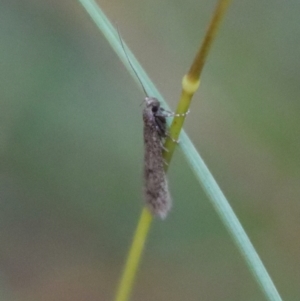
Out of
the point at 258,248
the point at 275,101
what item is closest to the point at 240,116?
the point at 275,101

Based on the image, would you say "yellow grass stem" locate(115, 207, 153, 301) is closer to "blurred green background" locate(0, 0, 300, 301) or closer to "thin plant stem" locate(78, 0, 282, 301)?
"thin plant stem" locate(78, 0, 282, 301)

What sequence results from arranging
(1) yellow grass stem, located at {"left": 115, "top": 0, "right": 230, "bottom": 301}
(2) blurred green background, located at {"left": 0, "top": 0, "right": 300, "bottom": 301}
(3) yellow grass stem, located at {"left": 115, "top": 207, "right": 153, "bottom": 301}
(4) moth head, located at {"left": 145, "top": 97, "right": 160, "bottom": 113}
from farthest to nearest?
(2) blurred green background, located at {"left": 0, "top": 0, "right": 300, "bottom": 301} → (4) moth head, located at {"left": 145, "top": 97, "right": 160, "bottom": 113} → (3) yellow grass stem, located at {"left": 115, "top": 207, "right": 153, "bottom": 301} → (1) yellow grass stem, located at {"left": 115, "top": 0, "right": 230, "bottom": 301}

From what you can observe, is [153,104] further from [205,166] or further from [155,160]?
[205,166]

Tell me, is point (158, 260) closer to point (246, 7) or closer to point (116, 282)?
point (116, 282)

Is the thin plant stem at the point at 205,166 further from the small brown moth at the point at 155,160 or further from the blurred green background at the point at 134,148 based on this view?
the blurred green background at the point at 134,148

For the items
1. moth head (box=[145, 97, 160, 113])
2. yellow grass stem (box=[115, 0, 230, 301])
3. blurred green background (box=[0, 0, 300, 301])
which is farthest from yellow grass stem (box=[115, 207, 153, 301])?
blurred green background (box=[0, 0, 300, 301])

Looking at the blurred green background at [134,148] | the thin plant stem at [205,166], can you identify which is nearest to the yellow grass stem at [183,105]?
the thin plant stem at [205,166]

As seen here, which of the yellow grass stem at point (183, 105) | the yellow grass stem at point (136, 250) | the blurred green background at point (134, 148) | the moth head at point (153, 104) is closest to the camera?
the yellow grass stem at point (183, 105)
